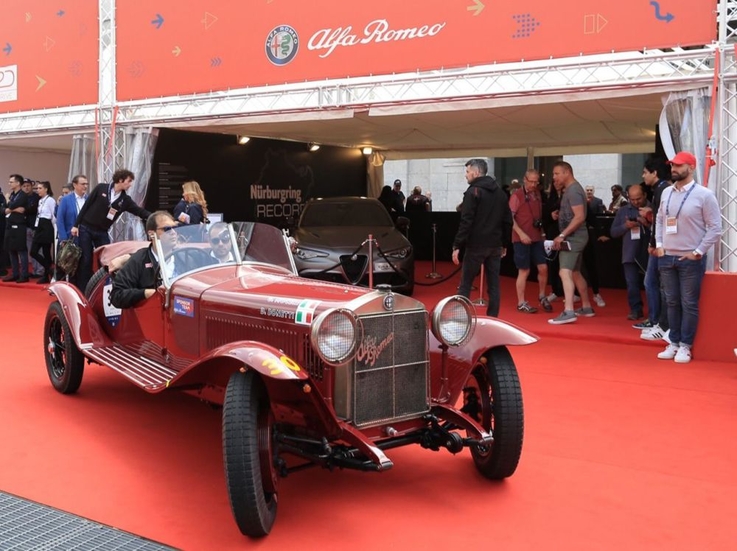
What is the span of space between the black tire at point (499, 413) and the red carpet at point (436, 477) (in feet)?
0.39

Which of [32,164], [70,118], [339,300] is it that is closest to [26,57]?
[70,118]

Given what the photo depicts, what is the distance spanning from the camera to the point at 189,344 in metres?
4.67

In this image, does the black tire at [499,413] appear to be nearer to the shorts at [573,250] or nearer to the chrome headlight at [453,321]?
the chrome headlight at [453,321]

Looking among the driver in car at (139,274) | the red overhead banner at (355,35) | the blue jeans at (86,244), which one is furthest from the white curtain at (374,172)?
the driver in car at (139,274)

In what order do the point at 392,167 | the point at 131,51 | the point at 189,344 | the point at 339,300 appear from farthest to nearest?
1. the point at 392,167
2. the point at 131,51
3. the point at 189,344
4. the point at 339,300

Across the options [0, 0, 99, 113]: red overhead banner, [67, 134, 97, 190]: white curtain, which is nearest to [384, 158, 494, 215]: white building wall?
[67, 134, 97, 190]: white curtain

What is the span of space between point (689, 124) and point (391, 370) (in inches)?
187

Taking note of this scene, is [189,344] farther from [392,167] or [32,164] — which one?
[392,167]

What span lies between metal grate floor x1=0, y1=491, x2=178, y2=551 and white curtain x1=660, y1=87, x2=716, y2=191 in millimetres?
5794

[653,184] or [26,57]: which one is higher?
[26,57]

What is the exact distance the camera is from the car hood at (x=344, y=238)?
10609 millimetres

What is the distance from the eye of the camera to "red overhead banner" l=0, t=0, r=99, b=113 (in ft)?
38.2

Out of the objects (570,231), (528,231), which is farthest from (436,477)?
(528,231)

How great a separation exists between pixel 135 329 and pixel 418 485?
2.40 meters
